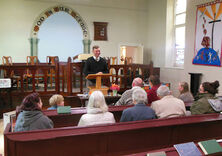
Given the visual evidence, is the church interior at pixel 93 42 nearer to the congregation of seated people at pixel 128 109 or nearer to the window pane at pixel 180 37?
the window pane at pixel 180 37

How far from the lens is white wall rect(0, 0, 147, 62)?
324 inches

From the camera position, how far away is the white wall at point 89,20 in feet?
27.0

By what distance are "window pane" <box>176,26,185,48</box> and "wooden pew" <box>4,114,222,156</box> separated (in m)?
5.61

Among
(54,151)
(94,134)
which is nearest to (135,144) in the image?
(94,134)

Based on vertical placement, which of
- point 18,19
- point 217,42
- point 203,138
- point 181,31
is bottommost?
point 203,138

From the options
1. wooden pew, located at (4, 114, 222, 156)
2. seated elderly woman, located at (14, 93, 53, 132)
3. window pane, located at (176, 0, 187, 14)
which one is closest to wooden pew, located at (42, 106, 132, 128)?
seated elderly woman, located at (14, 93, 53, 132)

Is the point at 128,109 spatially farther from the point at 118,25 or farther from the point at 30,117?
the point at 118,25

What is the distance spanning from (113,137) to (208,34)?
5277 millimetres

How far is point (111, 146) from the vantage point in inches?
84.6

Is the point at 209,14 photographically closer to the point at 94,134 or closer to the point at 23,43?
the point at 94,134

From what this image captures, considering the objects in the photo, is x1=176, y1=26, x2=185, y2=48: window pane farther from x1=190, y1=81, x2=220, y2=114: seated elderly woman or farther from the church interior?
x1=190, y1=81, x2=220, y2=114: seated elderly woman

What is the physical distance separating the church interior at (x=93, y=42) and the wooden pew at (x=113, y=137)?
2325mm

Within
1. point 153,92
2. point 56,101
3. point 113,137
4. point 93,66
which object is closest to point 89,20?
point 93,66

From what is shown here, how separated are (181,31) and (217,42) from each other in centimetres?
218
